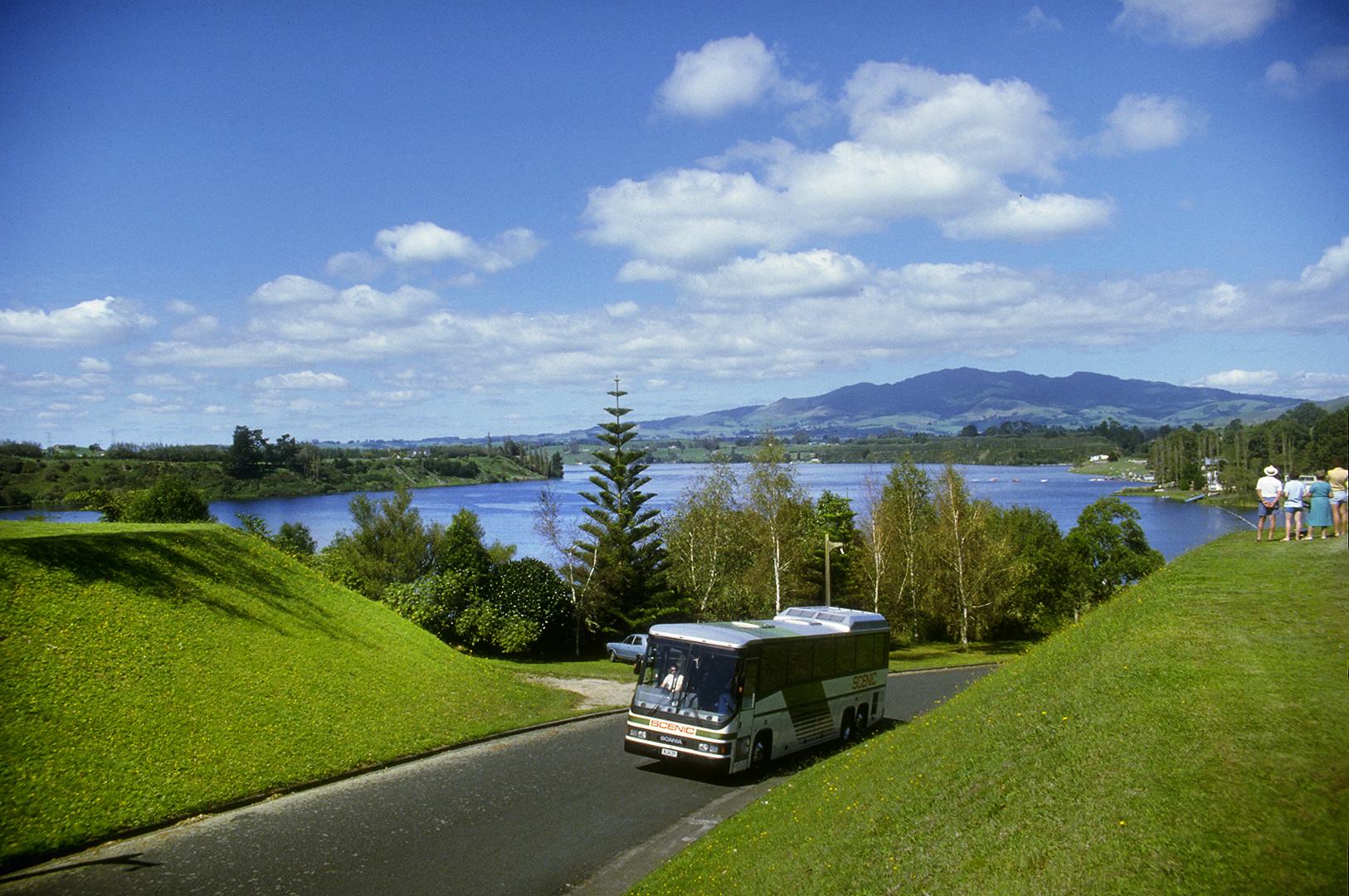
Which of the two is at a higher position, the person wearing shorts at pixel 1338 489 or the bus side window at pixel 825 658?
the person wearing shorts at pixel 1338 489

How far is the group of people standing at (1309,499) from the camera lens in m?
16.0

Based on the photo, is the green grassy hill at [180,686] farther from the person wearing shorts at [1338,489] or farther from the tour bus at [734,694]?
the person wearing shorts at [1338,489]

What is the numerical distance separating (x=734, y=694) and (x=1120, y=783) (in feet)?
25.6

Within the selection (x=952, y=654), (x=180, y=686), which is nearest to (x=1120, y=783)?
(x=180, y=686)

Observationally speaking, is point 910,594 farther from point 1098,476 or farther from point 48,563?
point 1098,476

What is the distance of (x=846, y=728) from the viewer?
58.4ft

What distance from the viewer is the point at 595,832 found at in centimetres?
1120

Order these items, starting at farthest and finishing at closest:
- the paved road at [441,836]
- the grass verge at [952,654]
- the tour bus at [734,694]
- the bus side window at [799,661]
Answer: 1. the grass verge at [952,654]
2. the bus side window at [799,661]
3. the tour bus at [734,694]
4. the paved road at [441,836]

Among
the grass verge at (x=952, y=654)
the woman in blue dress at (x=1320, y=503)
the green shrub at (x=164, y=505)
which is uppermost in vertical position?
the woman in blue dress at (x=1320, y=503)

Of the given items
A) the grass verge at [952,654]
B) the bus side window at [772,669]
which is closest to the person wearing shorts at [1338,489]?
the bus side window at [772,669]

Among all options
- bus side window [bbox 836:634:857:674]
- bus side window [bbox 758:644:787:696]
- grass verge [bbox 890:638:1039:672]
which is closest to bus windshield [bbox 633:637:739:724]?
bus side window [bbox 758:644:787:696]

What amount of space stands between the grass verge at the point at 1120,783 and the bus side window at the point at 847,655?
5101 millimetres

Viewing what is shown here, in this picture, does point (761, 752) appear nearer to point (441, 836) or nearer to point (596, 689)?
point (441, 836)

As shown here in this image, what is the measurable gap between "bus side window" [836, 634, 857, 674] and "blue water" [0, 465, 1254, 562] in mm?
26453
